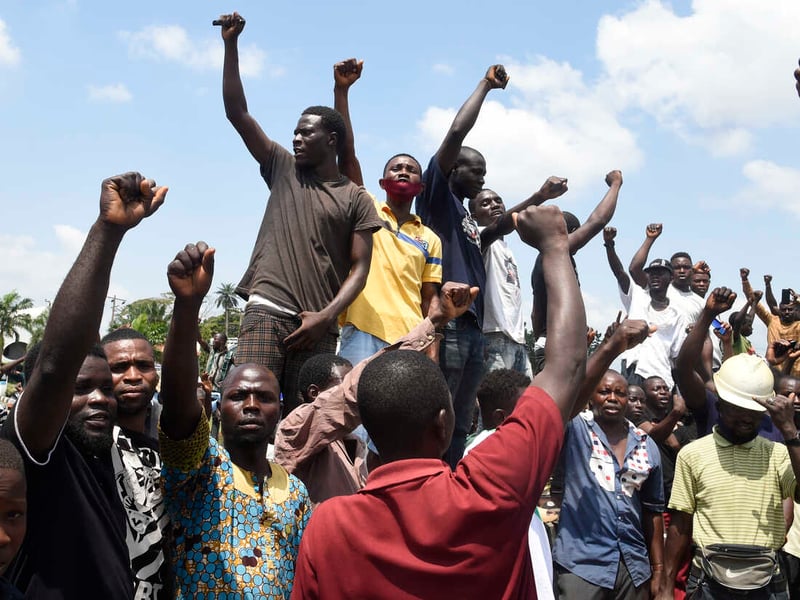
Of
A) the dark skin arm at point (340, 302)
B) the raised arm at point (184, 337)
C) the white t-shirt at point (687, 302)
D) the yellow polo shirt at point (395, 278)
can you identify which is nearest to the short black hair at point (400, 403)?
the raised arm at point (184, 337)

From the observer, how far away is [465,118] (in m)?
5.58

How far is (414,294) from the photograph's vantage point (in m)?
5.66

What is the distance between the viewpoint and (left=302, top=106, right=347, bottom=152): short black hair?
17.1 feet

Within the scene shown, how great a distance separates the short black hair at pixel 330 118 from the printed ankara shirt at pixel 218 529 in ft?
8.82

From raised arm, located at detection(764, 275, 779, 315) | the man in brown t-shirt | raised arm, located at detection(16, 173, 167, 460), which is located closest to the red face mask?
the man in brown t-shirt

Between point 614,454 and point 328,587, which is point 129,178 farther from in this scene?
point 614,454

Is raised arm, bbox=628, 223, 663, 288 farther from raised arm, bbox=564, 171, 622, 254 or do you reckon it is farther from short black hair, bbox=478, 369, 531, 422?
short black hair, bbox=478, 369, 531, 422

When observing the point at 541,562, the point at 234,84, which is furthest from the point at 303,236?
the point at 541,562

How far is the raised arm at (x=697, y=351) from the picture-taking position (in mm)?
5238

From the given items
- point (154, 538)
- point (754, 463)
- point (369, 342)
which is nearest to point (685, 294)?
point (754, 463)

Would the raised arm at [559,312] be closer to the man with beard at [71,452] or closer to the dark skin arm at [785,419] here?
the man with beard at [71,452]

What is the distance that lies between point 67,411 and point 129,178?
73 centimetres

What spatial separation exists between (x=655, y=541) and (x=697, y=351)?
56.0 inches

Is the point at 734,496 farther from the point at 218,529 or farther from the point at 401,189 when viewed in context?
the point at 218,529
